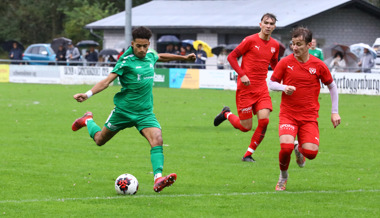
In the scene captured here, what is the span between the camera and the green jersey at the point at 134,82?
9.21m

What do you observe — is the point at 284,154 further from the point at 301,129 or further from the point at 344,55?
the point at 344,55

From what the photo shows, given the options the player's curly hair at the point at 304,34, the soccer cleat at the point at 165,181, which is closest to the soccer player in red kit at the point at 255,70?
the player's curly hair at the point at 304,34

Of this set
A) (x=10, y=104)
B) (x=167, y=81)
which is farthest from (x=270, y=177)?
(x=167, y=81)

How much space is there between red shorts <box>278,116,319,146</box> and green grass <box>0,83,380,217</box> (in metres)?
0.67

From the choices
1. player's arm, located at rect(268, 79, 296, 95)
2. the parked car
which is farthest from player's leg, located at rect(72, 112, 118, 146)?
the parked car

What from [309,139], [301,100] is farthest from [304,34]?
[309,139]

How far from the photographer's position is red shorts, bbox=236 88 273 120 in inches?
480

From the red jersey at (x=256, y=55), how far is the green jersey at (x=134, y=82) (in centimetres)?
309

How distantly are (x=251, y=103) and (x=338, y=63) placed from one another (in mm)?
18274

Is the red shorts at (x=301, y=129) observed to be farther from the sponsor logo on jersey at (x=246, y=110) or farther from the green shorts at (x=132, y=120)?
the sponsor logo on jersey at (x=246, y=110)

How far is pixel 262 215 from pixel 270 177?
2725 mm

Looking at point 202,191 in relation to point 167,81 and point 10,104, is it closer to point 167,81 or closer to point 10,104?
point 10,104

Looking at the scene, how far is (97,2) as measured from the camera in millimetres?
69125

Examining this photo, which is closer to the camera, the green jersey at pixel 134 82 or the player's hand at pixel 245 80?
the green jersey at pixel 134 82
